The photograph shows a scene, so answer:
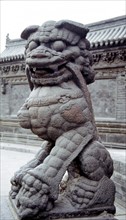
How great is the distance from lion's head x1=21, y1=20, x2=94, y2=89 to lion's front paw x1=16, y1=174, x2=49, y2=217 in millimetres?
821

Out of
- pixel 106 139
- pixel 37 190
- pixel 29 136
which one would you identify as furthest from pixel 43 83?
pixel 29 136

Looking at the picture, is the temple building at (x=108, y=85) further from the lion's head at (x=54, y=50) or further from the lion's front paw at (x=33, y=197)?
the lion's front paw at (x=33, y=197)

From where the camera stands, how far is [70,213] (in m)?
2.46

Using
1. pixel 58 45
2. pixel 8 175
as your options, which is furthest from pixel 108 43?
pixel 58 45

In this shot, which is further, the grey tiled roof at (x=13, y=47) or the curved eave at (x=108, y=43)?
the grey tiled roof at (x=13, y=47)

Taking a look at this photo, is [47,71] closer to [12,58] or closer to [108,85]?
[108,85]

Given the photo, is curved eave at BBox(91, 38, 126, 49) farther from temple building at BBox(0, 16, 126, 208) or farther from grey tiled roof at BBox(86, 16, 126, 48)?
grey tiled roof at BBox(86, 16, 126, 48)

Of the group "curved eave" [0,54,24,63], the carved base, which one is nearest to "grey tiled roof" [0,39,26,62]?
"curved eave" [0,54,24,63]

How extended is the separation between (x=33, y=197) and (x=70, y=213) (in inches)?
12.9

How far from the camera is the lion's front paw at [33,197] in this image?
2.34 m

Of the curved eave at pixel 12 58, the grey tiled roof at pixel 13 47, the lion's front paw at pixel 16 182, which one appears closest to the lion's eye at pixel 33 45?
the lion's front paw at pixel 16 182

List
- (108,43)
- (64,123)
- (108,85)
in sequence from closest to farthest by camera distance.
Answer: (64,123) < (108,43) < (108,85)

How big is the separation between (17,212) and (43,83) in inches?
41.3

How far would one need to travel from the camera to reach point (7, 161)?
761 centimetres
